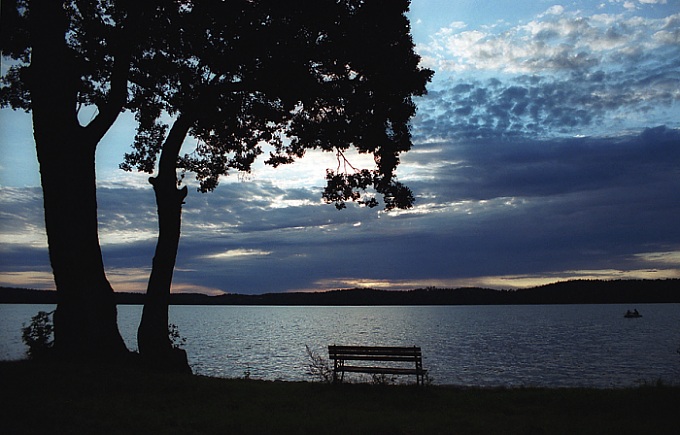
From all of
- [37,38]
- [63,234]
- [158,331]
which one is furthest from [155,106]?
[158,331]

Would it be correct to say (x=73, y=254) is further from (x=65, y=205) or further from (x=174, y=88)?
(x=174, y=88)

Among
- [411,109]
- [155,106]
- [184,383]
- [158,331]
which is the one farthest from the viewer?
[155,106]

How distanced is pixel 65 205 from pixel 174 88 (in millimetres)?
6011

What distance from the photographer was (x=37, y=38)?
12719 mm

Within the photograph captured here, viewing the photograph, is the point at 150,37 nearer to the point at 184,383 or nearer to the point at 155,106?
the point at 155,106

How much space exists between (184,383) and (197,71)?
31.1 feet

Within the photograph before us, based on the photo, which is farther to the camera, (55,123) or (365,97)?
(365,97)

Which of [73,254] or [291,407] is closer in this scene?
[291,407]

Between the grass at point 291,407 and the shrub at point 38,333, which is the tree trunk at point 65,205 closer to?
the grass at point 291,407

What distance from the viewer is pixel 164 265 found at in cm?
1443

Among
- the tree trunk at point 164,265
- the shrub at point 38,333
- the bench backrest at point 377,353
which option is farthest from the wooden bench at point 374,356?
the shrub at point 38,333

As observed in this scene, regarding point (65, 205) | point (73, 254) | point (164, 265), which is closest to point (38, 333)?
point (73, 254)

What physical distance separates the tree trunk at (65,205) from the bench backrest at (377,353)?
5.40m

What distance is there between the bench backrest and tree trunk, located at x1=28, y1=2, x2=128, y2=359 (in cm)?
540
